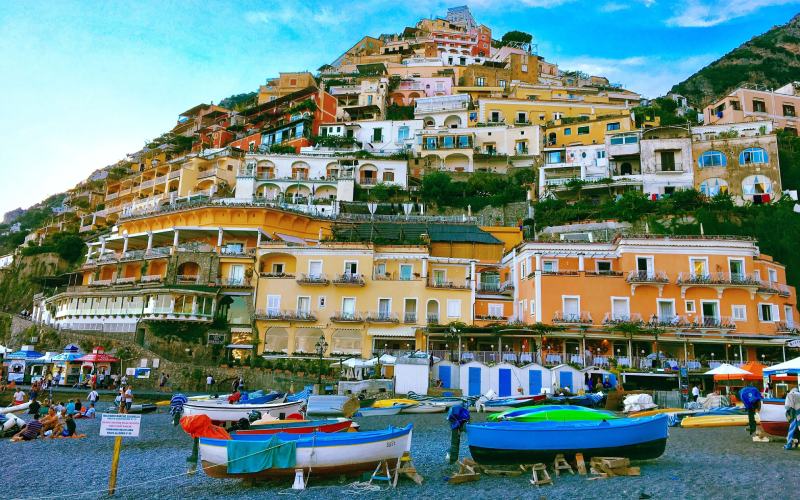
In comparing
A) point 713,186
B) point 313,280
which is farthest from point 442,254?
point 713,186

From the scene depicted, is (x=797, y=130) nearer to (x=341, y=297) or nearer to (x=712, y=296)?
(x=712, y=296)

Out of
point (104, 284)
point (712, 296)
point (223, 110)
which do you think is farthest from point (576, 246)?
point (223, 110)

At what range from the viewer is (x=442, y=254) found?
43781mm

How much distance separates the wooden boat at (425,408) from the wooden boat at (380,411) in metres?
0.21

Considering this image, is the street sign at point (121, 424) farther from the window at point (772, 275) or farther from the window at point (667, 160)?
the window at point (667, 160)

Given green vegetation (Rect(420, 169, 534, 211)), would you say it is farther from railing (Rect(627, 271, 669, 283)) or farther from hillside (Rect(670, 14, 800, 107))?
hillside (Rect(670, 14, 800, 107))

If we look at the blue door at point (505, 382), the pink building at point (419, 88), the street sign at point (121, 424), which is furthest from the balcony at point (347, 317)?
the pink building at point (419, 88)

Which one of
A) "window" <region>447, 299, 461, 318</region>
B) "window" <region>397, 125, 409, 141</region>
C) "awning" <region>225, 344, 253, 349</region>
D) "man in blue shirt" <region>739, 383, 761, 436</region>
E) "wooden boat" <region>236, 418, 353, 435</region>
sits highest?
"window" <region>397, 125, 409, 141</region>

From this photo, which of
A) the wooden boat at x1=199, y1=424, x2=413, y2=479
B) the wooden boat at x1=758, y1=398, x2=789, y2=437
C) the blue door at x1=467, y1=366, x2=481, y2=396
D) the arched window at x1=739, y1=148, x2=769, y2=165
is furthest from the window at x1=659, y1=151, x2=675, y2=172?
the wooden boat at x1=199, y1=424, x2=413, y2=479

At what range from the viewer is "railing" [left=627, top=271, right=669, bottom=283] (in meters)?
35.0

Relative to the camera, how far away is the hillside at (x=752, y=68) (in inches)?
3393

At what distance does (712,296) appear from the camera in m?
35.3

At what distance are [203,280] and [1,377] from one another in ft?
43.2

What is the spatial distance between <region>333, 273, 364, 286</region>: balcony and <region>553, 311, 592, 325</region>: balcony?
12.4m
